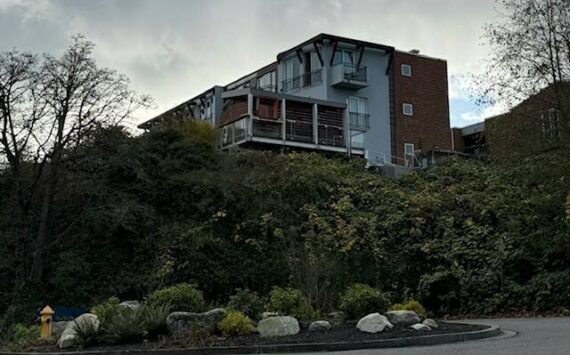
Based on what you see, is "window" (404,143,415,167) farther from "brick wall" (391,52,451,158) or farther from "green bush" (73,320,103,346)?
"green bush" (73,320,103,346)

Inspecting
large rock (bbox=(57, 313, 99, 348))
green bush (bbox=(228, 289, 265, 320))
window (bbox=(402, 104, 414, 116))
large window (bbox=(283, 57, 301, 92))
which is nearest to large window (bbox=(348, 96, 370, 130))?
window (bbox=(402, 104, 414, 116))

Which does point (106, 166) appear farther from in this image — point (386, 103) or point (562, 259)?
point (386, 103)

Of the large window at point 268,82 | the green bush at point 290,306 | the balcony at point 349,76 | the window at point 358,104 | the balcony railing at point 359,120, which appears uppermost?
the large window at point 268,82

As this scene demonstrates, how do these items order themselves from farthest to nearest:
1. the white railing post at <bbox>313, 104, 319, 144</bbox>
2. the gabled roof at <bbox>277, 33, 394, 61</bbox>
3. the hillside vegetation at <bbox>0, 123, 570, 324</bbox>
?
the gabled roof at <bbox>277, 33, 394, 61</bbox> < the white railing post at <bbox>313, 104, 319, 144</bbox> < the hillside vegetation at <bbox>0, 123, 570, 324</bbox>

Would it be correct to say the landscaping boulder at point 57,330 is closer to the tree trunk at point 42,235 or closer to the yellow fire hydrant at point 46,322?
the yellow fire hydrant at point 46,322

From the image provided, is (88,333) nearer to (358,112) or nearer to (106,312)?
(106,312)

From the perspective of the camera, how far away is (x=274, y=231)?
23.5m

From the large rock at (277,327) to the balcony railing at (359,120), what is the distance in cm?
3318

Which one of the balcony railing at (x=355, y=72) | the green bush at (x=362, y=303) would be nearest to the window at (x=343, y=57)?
the balcony railing at (x=355, y=72)

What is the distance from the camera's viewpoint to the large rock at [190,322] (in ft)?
41.6

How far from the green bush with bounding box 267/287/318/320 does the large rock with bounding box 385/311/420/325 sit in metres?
1.82

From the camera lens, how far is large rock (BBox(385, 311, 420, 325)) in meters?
13.3

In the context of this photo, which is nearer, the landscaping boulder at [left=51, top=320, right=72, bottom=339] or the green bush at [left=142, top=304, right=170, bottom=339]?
the green bush at [left=142, top=304, right=170, bottom=339]

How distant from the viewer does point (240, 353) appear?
1133cm
